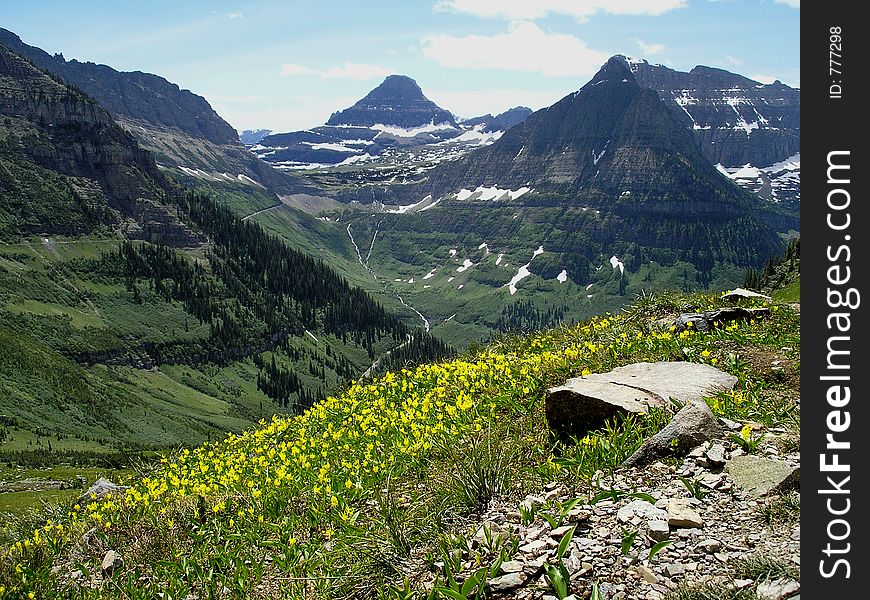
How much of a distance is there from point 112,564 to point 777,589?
27.2ft

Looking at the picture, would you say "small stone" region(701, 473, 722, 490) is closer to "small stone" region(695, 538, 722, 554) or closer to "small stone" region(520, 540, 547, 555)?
"small stone" region(695, 538, 722, 554)

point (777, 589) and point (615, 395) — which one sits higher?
point (615, 395)

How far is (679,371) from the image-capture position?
9.52m

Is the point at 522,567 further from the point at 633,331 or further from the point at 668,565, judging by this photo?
the point at 633,331

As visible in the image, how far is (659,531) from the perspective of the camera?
5.09 metres

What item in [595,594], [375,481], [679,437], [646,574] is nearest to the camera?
[595,594]

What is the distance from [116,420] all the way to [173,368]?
224ft

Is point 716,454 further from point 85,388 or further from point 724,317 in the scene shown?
point 85,388
